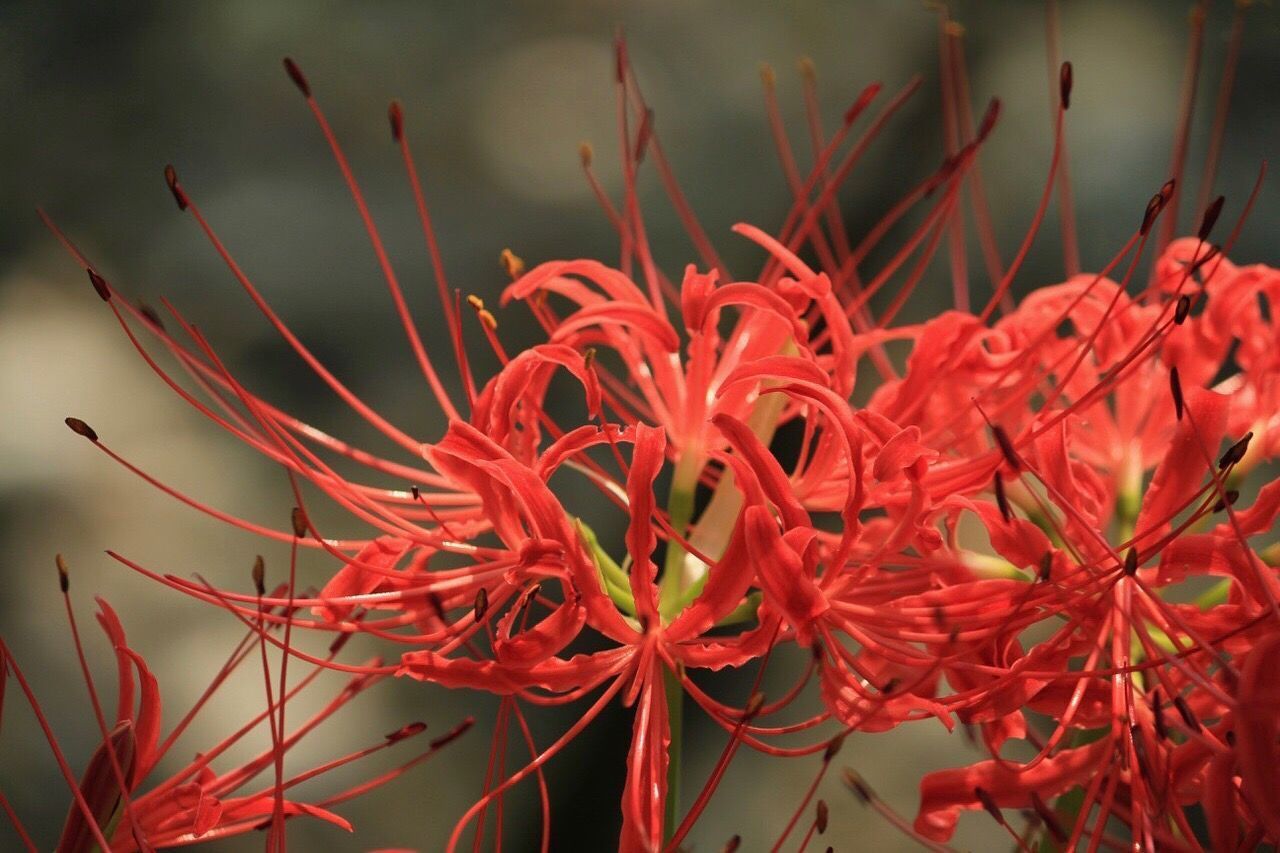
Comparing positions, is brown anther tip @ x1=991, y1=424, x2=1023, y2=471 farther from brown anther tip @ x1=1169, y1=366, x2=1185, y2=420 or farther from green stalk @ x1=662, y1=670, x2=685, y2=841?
green stalk @ x1=662, y1=670, x2=685, y2=841

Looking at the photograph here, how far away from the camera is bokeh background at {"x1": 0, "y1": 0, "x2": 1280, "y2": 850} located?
1.80 meters

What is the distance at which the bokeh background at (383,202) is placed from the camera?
1800mm

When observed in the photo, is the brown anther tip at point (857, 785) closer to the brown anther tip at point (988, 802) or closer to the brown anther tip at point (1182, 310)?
the brown anther tip at point (988, 802)

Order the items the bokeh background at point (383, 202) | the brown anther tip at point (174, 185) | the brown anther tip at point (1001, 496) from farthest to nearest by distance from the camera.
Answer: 1. the bokeh background at point (383, 202)
2. the brown anther tip at point (174, 185)
3. the brown anther tip at point (1001, 496)

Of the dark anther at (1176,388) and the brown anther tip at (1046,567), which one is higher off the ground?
the dark anther at (1176,388)

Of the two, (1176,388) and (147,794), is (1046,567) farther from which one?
(147,794)

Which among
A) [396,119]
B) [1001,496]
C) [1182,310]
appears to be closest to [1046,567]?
[1001,496]

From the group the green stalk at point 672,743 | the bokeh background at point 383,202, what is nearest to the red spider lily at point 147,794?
the green stalk at point 672,743

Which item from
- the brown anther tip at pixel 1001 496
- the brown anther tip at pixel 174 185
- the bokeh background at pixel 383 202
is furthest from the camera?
the bokeh background at pixel 383 202

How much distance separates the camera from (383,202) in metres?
2.02

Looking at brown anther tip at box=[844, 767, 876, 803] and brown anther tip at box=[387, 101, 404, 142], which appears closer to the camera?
brown anther tip at box=[844, 767, 876, 803]

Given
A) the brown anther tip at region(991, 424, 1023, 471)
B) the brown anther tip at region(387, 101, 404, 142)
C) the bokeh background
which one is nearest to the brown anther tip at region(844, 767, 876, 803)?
the brown anther tip at region(991, 424, 1023, 471)

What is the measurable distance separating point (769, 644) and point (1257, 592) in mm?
→ 230

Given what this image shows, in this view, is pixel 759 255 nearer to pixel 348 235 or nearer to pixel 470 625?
pixel 348 235
